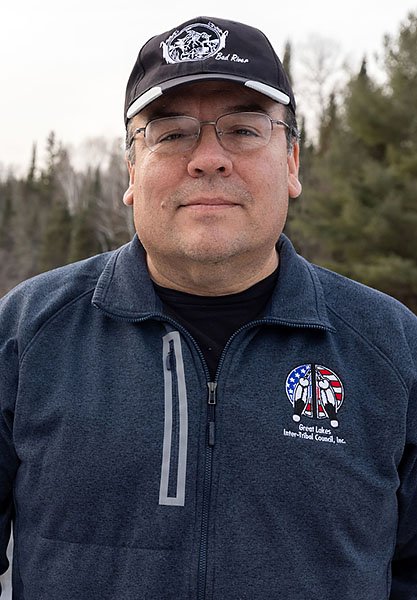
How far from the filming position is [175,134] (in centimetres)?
161

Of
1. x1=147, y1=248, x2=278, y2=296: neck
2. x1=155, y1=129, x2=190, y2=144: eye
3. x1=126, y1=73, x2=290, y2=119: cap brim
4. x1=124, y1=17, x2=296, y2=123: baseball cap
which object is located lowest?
x1=147, y1=248, x2=278, y2=296: neck

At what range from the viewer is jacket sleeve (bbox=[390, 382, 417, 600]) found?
1.63 m

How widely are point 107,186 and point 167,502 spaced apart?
140 ft

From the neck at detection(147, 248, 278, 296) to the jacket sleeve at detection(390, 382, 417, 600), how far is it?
1.65 feet

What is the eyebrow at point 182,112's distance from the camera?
1.62 metres

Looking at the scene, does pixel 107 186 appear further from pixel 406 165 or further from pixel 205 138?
pixel 205 138

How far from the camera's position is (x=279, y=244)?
1.89 metres

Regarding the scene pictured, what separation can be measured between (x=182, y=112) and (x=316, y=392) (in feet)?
2.54

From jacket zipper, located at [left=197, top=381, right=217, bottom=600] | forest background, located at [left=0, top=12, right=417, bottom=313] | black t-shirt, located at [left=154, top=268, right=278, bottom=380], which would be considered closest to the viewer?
jacket zipper, located at [left=197, top=381, right=217, bottom=600]

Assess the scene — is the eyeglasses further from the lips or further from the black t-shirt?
the black t-shirt

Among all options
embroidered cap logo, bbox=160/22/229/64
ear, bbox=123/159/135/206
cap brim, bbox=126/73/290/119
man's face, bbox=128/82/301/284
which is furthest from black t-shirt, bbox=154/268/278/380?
embroidered cap logo, bbox=160/22/229/64

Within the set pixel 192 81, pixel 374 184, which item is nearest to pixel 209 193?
pixel 192 81

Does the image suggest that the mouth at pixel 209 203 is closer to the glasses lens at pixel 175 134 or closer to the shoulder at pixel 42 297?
the glasses lens at pixel 175 134

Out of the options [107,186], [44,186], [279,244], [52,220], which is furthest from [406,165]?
[44,186]
